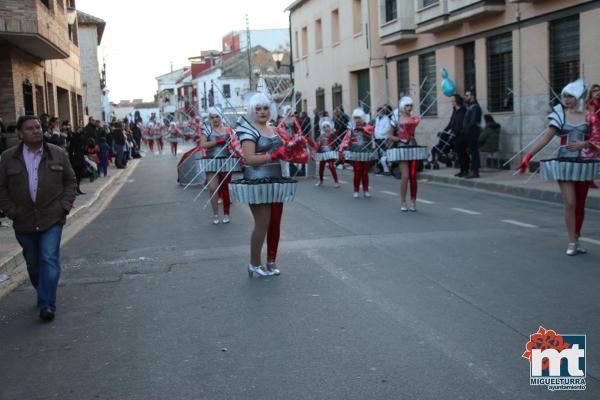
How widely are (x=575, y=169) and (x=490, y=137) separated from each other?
11.4 metres

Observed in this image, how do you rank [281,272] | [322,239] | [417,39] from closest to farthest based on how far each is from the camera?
[281,272] → [322,239] → [417,39]

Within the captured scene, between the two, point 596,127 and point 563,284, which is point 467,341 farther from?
point 596,127

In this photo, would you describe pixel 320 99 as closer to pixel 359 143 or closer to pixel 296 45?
pixel 296 45

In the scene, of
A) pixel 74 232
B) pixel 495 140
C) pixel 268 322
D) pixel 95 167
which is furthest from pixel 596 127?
pixel 95 167

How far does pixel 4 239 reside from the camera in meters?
10.6

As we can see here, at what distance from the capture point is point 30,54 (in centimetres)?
2191

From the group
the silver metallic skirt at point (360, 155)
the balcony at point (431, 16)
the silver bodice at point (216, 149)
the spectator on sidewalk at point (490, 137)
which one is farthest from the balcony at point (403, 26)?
the silver bodice at point (216, 149)

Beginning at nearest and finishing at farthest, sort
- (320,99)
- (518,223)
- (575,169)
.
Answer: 1. (575,169)
2. (518,223)
3. (320,99)

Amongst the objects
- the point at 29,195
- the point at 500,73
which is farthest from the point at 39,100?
the point at 29,195

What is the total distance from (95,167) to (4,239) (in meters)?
11.9

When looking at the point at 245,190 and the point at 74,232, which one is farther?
the point at 74,232

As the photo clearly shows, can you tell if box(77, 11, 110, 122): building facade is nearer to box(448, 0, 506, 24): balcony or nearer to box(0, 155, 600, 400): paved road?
box(448, 0, 506, 24): balcony

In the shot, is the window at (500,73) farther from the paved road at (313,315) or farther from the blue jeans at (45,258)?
the blue jeans at (45,258)

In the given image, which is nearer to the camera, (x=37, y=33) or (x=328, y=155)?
(x=328, y=155)
